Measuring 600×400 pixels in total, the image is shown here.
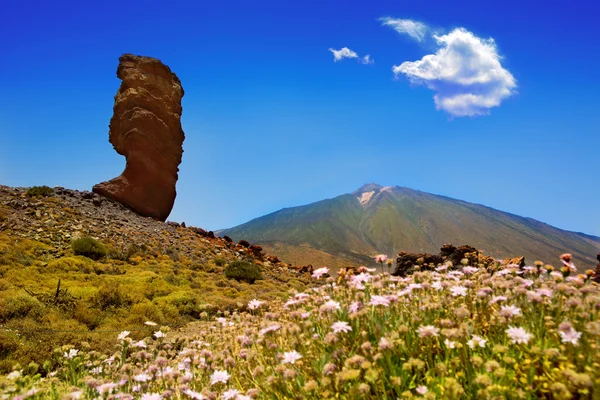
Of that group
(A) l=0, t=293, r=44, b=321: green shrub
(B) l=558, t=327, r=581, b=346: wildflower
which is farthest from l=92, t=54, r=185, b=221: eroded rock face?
(B) l=558, t=327, r=581, b=346: wildflower

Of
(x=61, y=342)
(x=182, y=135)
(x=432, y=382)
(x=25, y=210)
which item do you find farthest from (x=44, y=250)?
(x=432, y=382)

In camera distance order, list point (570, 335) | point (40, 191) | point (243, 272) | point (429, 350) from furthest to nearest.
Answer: point (40, 191) < point (243, 272) < point (429, 350) < point (570, 335)

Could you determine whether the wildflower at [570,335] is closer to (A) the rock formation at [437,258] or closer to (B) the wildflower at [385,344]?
(B) the wildflower at [385,344]

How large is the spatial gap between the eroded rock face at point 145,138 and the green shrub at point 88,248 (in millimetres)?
10915

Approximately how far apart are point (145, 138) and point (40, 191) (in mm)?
7915

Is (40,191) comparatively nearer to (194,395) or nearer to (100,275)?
(100,275)

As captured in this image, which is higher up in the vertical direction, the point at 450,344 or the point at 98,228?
the point at 450,344

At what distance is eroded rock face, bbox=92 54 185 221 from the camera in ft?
96.1

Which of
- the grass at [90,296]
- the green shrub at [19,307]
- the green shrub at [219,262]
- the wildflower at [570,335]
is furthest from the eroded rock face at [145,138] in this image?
the wildflower at [570,335]

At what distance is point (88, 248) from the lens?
1833 centimetres

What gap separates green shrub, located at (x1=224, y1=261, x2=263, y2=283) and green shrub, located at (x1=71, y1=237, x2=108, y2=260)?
20.5 feet

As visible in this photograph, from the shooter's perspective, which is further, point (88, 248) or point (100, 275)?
point (88, 248)

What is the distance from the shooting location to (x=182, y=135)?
32344mm

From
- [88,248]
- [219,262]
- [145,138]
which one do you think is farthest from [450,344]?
[145,138]
